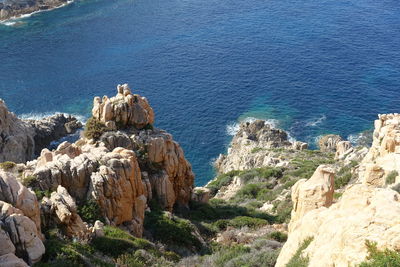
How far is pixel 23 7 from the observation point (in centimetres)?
15162

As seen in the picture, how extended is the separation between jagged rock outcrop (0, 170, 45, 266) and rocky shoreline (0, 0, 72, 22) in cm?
13560

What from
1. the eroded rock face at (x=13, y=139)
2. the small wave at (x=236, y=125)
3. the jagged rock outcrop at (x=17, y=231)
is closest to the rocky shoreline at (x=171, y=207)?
the jagged rock outcrop at (x=17, y=231)

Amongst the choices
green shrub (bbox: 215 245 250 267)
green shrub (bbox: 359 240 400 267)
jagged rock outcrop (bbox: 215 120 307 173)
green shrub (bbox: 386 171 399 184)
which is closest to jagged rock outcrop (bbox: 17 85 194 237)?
green shrub (bbox: 215 245 250 267)

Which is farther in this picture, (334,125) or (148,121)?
(334,125)

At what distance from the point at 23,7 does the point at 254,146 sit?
109494 millimetres

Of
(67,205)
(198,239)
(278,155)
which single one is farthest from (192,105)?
(67,205)

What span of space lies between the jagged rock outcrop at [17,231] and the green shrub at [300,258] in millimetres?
12184

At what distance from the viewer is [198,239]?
3619cm

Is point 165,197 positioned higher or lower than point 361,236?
lower

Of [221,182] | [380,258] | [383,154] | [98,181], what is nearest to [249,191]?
[221,182]

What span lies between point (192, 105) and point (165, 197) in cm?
5203

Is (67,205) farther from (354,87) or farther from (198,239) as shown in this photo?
(354,87)

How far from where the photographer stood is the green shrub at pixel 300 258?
19.3 m

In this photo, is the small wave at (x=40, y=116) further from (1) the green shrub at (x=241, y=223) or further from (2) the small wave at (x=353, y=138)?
(1) the green shrub at (x=241, y=223)
